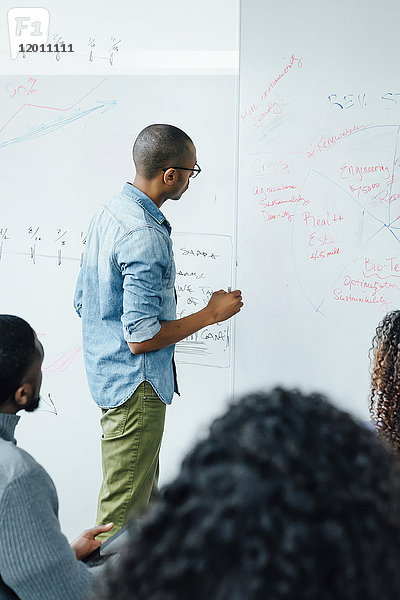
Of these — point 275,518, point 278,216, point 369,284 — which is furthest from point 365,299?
point 275,518

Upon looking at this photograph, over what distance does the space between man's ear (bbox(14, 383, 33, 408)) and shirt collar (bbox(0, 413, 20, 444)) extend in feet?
0.10

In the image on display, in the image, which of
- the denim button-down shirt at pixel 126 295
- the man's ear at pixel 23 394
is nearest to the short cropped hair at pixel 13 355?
the man's ear at pixel 23 394

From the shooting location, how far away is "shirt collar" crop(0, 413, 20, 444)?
1.16 meters

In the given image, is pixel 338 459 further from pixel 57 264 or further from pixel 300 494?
pixel 57 264

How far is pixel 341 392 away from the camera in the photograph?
7.20 ft

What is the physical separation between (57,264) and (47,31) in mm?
797

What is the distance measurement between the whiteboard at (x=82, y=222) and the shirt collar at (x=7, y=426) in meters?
1.13

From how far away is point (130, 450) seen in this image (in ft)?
6.11

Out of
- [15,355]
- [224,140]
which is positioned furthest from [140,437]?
[224,140]

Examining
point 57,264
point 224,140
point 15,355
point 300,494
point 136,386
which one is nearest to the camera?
point 300,494

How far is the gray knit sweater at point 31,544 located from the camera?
3.21ft

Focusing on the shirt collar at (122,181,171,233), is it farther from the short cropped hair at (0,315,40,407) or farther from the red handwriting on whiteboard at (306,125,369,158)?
the short cropped hair at (0,315,40,407)

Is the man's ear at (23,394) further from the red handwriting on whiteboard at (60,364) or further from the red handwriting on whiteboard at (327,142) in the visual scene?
the red handwriting on whiteboard at (327,142)

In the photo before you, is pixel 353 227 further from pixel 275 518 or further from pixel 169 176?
pixel 275 518
